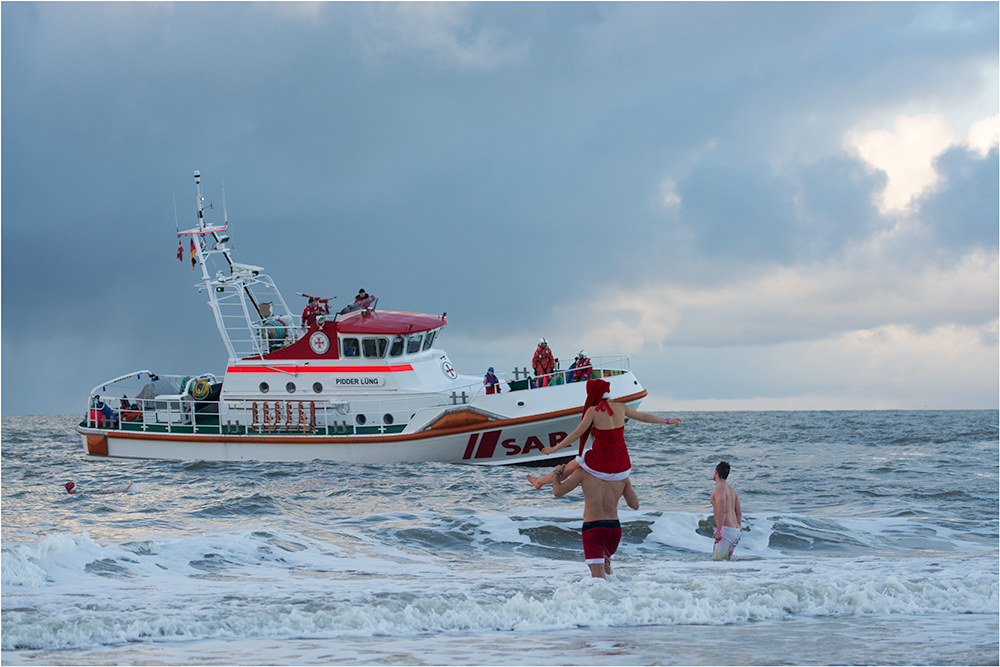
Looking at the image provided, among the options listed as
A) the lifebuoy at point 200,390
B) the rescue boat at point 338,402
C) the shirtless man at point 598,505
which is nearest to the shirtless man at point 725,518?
the shirtless man at point 598,505

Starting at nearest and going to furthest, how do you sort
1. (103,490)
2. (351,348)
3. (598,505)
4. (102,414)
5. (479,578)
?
(598,505), (479,578), (103,490), (351,348), (102,414)

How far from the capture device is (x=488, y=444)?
18.2m

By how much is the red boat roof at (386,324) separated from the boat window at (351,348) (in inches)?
8.6

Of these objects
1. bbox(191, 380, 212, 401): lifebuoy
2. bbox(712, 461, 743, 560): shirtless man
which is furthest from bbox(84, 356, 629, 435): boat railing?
bbox(712, 461, 743, 560): shirtless man

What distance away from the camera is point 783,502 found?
1415cm

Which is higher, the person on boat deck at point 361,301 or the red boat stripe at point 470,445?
the person on boat deck at point 361,301

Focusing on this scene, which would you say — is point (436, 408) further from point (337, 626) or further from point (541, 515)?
point (337, 626)

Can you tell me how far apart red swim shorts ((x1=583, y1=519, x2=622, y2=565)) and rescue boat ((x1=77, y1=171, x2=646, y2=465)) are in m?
10.5

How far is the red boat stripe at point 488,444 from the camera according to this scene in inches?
711

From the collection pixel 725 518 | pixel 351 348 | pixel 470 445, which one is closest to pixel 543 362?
pixel 470 445

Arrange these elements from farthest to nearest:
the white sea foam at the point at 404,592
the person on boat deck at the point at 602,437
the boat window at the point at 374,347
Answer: the boat window at the point at 374,347, the person on boat deck at the point at 602,437, the white sea foam at the point at 404,592

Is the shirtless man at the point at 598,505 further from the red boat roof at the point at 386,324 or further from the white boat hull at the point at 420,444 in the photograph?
the red boat roof at the point at 386,324

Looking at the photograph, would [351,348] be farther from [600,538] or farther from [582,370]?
[600,538]

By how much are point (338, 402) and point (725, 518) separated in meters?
12.4
